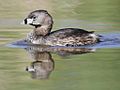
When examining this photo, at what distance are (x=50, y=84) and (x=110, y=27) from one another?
5509 millimetres

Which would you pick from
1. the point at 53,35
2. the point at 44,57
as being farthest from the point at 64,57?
the point at 53,35

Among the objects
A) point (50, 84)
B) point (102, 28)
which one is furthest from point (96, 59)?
point (102, 28)

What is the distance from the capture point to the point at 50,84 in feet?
31.3

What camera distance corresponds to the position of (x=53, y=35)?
1326cm

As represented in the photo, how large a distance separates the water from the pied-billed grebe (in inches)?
9.3

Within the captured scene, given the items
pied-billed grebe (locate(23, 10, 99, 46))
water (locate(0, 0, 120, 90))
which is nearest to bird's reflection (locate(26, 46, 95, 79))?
water (locate(0, 0, 120, 90))

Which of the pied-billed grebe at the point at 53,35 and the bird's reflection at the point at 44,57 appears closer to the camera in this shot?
the bird's reflection at the point at 44,57

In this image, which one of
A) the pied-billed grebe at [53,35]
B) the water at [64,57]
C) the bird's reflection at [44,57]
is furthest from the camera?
the pied-billed grebe at [53,35]

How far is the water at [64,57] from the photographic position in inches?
380

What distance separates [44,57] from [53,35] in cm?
146

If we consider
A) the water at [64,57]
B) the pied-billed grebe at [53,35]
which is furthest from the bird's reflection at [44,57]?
the pied-billed grebe at [53,35]

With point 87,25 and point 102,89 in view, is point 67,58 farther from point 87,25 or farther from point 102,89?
point 87,25

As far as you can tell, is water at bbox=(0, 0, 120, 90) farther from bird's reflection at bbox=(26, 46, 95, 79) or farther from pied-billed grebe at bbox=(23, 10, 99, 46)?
pied-billed grebe at bbox=(23, 10, 99, 46)

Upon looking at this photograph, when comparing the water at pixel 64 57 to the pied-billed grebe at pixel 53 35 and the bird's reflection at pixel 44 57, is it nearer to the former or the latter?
the bird's reflection at pixel 44 57
